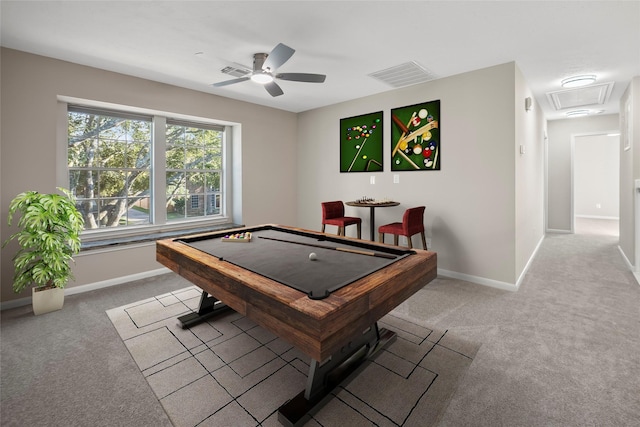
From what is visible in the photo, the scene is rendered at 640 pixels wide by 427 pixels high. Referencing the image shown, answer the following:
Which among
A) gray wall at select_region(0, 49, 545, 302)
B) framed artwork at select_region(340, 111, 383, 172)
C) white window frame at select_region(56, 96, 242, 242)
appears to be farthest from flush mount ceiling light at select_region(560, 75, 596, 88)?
white window frame at select_region(56, 96, 242, 242)

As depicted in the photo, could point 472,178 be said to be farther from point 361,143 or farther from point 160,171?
point 160,171

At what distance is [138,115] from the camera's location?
3.96 m

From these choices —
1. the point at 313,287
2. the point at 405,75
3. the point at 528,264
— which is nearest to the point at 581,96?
the point at 528,264

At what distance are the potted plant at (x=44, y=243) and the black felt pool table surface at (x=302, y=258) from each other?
123cm

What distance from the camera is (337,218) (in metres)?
4.50

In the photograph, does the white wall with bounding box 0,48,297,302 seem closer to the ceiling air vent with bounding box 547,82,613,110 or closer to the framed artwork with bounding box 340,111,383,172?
the framed artwork with bounding box 340,111,383,172

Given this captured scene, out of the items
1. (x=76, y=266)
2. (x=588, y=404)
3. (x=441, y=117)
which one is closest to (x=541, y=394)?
(x=588, y=404)

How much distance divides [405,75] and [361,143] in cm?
123

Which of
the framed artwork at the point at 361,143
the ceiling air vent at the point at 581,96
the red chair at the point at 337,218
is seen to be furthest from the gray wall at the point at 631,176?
the red chair at the point at 337,218

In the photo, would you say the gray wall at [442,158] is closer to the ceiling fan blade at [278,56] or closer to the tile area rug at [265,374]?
the tile area rug at [265,374]

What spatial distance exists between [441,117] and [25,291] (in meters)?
4.86

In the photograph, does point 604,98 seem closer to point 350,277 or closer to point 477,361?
point 477,361

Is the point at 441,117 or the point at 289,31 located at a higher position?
the point at 289,31

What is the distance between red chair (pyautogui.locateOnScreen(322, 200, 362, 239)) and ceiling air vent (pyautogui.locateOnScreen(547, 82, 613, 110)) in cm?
332
